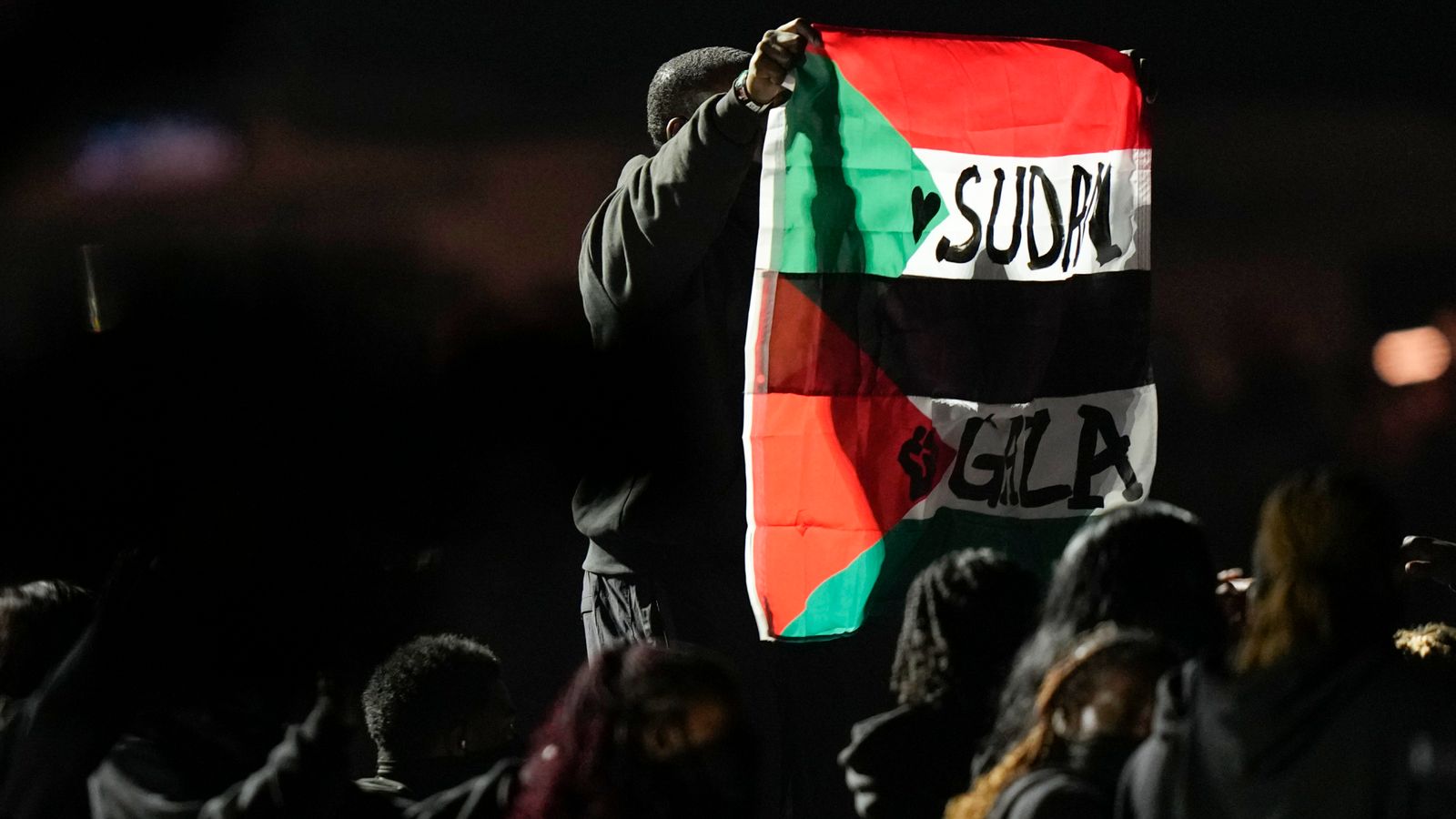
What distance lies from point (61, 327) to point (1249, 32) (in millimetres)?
3526

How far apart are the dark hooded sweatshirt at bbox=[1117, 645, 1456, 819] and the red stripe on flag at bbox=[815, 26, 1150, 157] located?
160 centimetres

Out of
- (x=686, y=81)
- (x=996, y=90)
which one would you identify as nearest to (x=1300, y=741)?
(x=996, y=90)

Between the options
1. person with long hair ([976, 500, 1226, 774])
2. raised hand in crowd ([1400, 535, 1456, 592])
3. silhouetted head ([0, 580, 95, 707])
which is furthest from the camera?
raised hand in crowd ([1400, 535, 1456, 592])

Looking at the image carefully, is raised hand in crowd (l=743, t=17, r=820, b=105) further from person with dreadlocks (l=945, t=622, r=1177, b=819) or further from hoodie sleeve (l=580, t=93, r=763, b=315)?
person with dreadlocks (l=945, t=622, r=1177, b=819)

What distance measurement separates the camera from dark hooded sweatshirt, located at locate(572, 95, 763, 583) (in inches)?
123

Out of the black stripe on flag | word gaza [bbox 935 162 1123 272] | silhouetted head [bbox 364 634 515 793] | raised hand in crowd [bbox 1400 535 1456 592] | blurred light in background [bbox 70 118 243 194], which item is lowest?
silhouetted head [bbox 364 634 515 793]

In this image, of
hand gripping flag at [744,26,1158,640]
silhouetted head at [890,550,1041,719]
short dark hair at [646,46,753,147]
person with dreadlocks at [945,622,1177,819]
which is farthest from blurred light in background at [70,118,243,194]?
person with dreadlocks at [945,622,1177,819]

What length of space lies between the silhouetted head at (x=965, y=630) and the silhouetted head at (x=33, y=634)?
137 cm

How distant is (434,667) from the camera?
3.10m

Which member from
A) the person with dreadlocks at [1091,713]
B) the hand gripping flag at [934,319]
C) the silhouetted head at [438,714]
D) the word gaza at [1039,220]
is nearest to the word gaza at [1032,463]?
the hand gripping flag at [934,319]

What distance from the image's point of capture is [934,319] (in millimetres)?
3248

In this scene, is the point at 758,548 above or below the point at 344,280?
below

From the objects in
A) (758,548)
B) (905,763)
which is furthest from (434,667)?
(905,763)

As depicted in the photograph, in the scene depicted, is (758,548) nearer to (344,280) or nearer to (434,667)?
→ (434,667)
